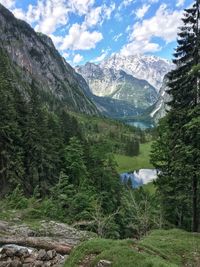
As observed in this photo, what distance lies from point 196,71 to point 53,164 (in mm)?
33332

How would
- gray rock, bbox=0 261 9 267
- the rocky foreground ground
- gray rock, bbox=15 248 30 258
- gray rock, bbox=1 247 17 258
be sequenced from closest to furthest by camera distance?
gray rock, bbox=0 261 9 267, the rocky foreground ground, gray rock, bbox=15 248 30 258, gray rock, bbox=1 247 17 258

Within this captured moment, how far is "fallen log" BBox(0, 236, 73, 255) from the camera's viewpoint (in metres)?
16.3

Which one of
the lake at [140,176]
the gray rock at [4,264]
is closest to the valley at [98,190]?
the gray rock at [4,264]

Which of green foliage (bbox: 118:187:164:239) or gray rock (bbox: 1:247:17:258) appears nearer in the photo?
gray rock (bbox: 1:247:17:258)

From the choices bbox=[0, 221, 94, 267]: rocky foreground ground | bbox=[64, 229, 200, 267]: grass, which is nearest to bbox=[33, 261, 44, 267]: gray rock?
bbox=[0, 221, 94, 267]: rocky foreground ground

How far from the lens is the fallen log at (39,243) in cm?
1626

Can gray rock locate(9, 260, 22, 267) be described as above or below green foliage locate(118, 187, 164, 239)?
below

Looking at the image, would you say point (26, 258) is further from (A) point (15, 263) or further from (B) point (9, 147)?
(B) point (9, 147)

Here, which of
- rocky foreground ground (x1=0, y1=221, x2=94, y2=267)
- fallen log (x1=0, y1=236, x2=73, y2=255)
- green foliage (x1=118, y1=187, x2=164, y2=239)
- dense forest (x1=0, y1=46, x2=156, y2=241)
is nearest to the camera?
rocky foreground ground (x1=0, y1=221, x2=94, y2=267)

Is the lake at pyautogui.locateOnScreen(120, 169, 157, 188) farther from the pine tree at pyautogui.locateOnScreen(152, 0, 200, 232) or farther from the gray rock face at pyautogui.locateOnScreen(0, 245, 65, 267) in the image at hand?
the gray rock face at pyautogui.locateOnScreen(0, 245, 65, 267)

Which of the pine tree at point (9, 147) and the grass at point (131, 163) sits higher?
the grass at point (131, 163)

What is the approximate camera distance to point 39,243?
56.4 feet

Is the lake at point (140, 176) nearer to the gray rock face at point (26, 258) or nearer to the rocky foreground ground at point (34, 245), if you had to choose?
the rocky foreground ground at point (34, 245)

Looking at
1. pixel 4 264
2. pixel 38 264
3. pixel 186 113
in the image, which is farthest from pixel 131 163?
pixel 4 264
